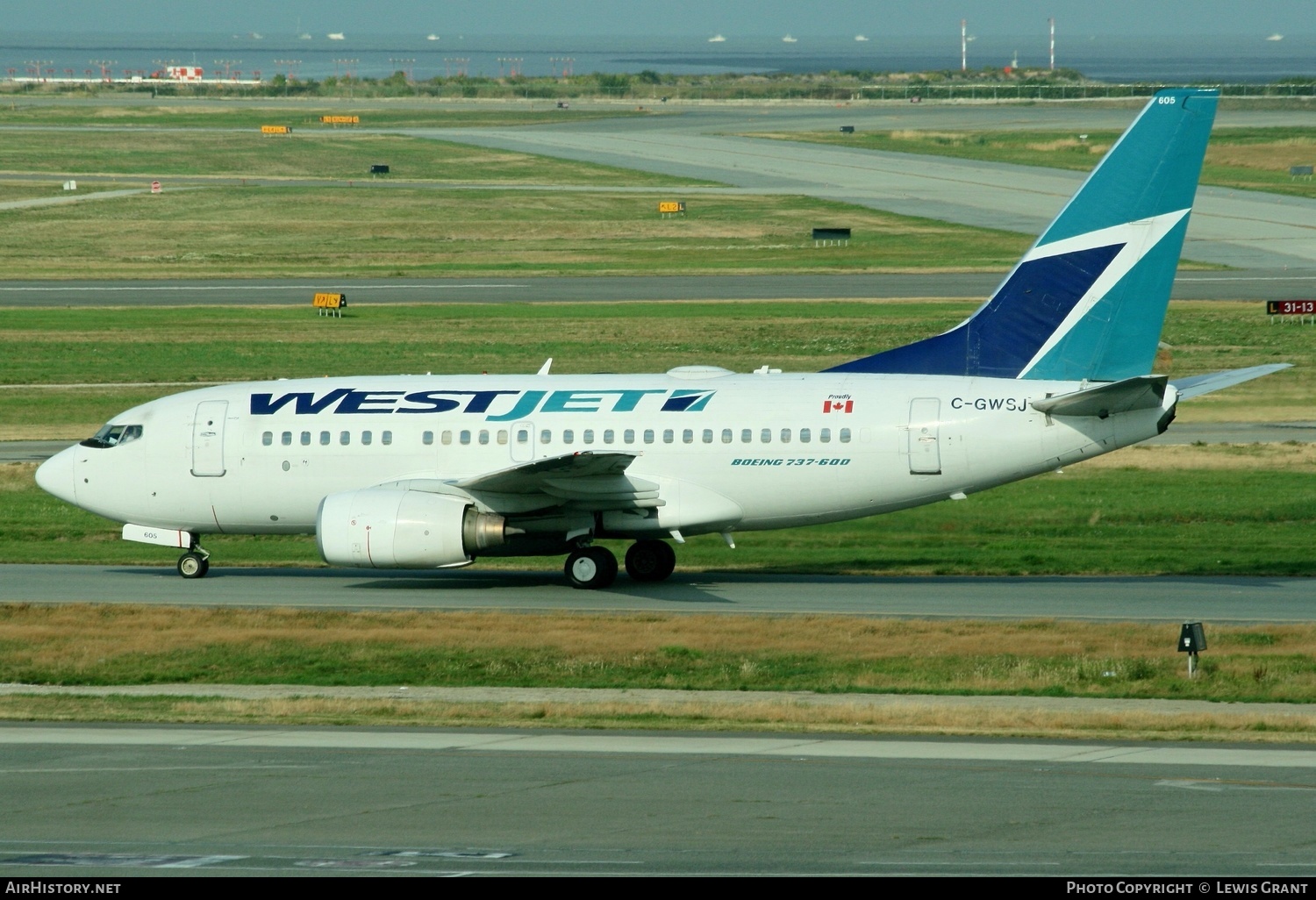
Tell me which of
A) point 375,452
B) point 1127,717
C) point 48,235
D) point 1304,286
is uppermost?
point 48,235

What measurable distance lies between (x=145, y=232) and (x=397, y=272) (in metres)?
23.4

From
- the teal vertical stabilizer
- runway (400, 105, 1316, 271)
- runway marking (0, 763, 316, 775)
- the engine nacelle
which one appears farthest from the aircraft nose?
runway (400, 105, 1316, 271)

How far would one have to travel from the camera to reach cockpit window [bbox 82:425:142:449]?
118 feet

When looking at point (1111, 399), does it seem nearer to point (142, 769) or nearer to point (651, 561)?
point (651, 561)

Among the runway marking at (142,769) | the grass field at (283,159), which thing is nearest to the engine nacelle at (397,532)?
the runway marking at (142,769)

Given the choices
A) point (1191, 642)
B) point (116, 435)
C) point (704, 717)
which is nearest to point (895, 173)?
point (116, 435)

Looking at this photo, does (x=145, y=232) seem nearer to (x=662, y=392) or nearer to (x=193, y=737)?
(x=662, y=392)

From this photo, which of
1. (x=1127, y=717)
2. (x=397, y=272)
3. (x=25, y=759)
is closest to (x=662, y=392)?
(x=1127, y=717)

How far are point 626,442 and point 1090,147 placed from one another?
118443mm

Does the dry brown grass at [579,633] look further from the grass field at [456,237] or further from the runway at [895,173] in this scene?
the runway at [895,173]

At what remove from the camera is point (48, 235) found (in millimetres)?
103312

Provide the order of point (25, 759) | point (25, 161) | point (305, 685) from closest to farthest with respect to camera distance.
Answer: point (25, 759) < point (305, 685) < point (25, 161)

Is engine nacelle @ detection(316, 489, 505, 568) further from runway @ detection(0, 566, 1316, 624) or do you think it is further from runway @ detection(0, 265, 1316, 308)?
runway @ detection(0, 265, 1316, 308)

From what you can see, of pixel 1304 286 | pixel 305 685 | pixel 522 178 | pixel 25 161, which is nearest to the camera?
pixel 305 685
